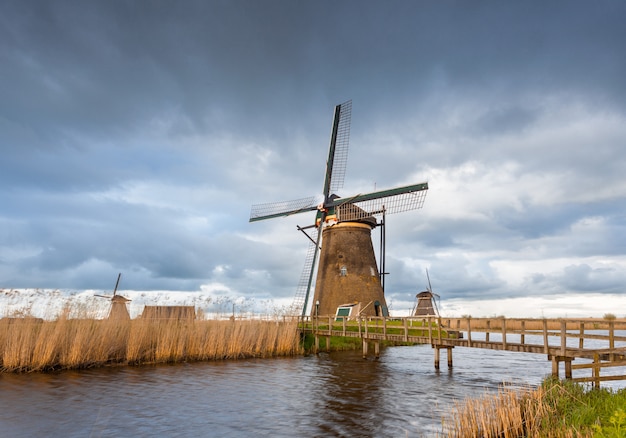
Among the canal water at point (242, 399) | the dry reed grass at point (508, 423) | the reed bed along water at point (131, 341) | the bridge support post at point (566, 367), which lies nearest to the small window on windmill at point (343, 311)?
the reed bed along water at point (131, 341)

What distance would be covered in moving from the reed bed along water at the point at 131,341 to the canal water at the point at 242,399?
61cm

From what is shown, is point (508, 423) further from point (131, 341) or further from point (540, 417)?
point (131, 341)

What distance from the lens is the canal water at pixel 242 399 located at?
7.77m

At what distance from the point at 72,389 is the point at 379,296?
16492 millimetres

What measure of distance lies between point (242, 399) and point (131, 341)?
20.7 ft

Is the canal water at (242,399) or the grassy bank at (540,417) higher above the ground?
the grassy bank at (540,417)

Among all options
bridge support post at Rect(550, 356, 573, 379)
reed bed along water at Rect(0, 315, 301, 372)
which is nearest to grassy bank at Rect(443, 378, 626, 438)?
bridge support post at Rect(550, 356, 573, 379)

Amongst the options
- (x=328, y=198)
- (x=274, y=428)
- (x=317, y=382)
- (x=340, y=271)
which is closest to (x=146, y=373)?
(x=317, y=382)

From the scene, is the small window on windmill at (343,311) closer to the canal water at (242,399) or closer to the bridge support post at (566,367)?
the canal water at (242,399)

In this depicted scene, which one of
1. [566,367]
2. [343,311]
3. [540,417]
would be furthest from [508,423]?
[343,311]

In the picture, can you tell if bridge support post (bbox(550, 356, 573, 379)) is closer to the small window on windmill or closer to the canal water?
the canal water

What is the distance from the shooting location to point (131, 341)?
14617 millimetres

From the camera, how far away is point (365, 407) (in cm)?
928

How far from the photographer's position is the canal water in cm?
777
